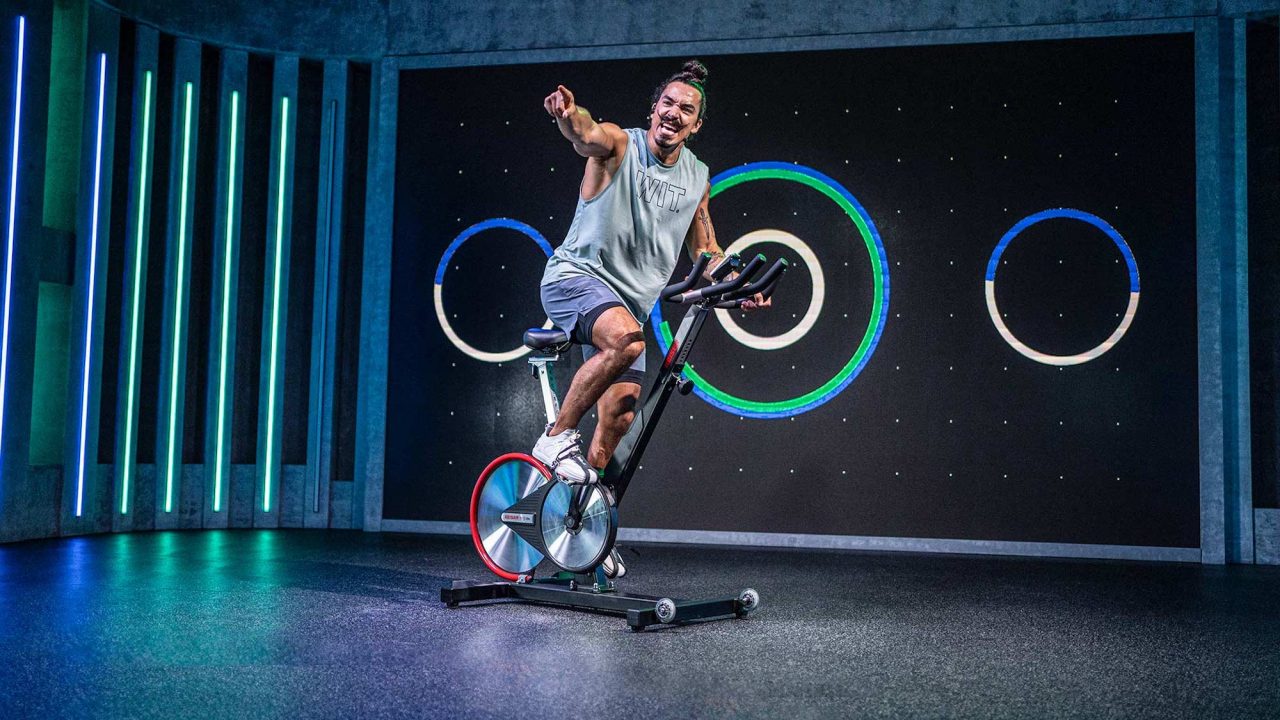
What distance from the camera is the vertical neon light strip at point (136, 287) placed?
5715 millimetres

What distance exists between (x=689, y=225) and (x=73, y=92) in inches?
149

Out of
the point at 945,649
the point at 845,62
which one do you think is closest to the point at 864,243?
the point at 845,62

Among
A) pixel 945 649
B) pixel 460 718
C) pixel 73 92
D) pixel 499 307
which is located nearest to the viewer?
pixel 460 718

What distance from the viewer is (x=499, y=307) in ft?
19.6

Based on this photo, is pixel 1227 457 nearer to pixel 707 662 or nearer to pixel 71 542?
pixel 707 662

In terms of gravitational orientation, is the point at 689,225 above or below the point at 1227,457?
above

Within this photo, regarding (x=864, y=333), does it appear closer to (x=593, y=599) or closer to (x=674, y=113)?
(x=674, y=113)

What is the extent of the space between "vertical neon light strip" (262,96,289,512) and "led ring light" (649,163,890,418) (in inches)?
86.2

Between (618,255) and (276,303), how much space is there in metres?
3.37

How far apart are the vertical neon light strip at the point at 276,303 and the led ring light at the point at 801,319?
8.39 feet

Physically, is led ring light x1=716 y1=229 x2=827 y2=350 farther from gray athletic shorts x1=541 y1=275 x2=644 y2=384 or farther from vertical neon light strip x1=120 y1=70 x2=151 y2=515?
vertical neon light strip x1=120 y1=70 x2=151 y2=515

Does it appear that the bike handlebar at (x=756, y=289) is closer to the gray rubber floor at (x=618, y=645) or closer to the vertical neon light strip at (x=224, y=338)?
the gray rubber floor at (x=618, y=645)

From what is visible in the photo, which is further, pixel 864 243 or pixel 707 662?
Answer: pixel 864 243

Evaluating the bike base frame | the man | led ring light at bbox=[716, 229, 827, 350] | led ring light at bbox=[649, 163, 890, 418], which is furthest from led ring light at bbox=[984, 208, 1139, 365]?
the bike base frame
